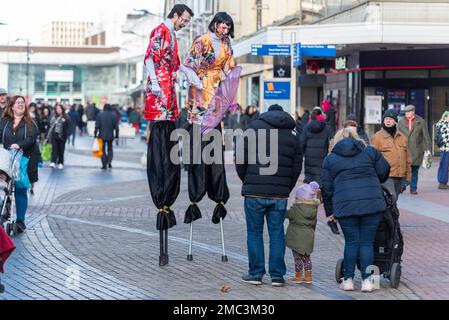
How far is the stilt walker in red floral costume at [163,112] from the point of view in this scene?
1083 centimetres

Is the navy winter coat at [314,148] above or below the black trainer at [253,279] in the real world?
above

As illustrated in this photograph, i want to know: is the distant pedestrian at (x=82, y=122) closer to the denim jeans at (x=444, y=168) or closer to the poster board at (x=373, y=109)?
the poster board at (x=373, y=109)

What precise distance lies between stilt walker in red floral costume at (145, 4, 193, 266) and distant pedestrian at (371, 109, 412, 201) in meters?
3.37

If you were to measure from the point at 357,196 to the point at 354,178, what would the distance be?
0.58 feet

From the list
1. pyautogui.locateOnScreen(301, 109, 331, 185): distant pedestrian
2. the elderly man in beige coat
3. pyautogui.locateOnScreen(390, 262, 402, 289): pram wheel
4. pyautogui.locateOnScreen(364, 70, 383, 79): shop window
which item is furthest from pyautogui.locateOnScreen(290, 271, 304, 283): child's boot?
pyautogui.locateOnScreen(364, 70, 383, 79): shop window

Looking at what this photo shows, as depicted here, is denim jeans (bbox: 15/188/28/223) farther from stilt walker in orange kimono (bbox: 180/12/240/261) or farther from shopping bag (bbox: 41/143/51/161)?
shopping bag (bbox: 41/143/51/161)

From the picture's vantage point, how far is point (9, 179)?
12.9m

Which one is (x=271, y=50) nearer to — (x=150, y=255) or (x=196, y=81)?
(x=150, y=255)

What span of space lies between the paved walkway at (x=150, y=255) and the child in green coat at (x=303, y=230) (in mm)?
200

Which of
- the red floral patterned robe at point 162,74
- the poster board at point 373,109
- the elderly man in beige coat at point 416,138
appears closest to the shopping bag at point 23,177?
the red floral patterned robe at point 162,74

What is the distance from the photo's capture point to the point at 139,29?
113562 mm

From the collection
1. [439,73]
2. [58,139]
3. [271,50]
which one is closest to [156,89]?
[271,50]
